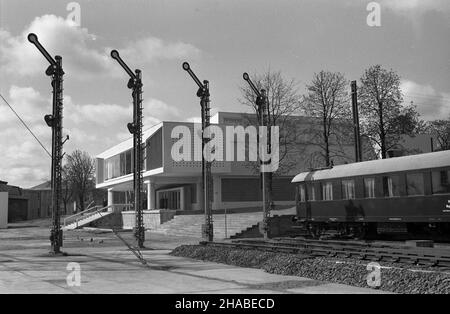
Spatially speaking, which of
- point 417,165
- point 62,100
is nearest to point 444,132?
point 417,165

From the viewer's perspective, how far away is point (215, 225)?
34.8 meters

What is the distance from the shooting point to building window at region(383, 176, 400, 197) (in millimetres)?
21250

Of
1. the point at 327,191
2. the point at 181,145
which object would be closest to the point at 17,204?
the point at 181,145

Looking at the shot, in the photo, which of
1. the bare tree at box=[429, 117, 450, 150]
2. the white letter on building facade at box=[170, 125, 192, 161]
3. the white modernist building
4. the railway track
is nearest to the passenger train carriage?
the railway track

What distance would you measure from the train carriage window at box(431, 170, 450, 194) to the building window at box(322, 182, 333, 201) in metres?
6.20

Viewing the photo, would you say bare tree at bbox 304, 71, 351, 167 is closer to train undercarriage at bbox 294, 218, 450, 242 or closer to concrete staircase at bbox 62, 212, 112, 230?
train undercarriage at bbox 294, 218, 450, 242

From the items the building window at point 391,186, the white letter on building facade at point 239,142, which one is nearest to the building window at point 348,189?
the building window at point 391,186

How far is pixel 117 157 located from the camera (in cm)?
6588

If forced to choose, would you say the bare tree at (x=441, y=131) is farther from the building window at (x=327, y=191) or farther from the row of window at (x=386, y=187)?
the building window at (x=327, y=191)

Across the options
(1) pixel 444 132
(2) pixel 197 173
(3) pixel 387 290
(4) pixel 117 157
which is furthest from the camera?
(4) pixel 117 157

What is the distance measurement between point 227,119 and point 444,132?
72.1 feet

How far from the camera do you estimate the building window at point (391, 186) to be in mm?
21250

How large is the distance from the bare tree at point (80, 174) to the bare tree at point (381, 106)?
65.6 m
